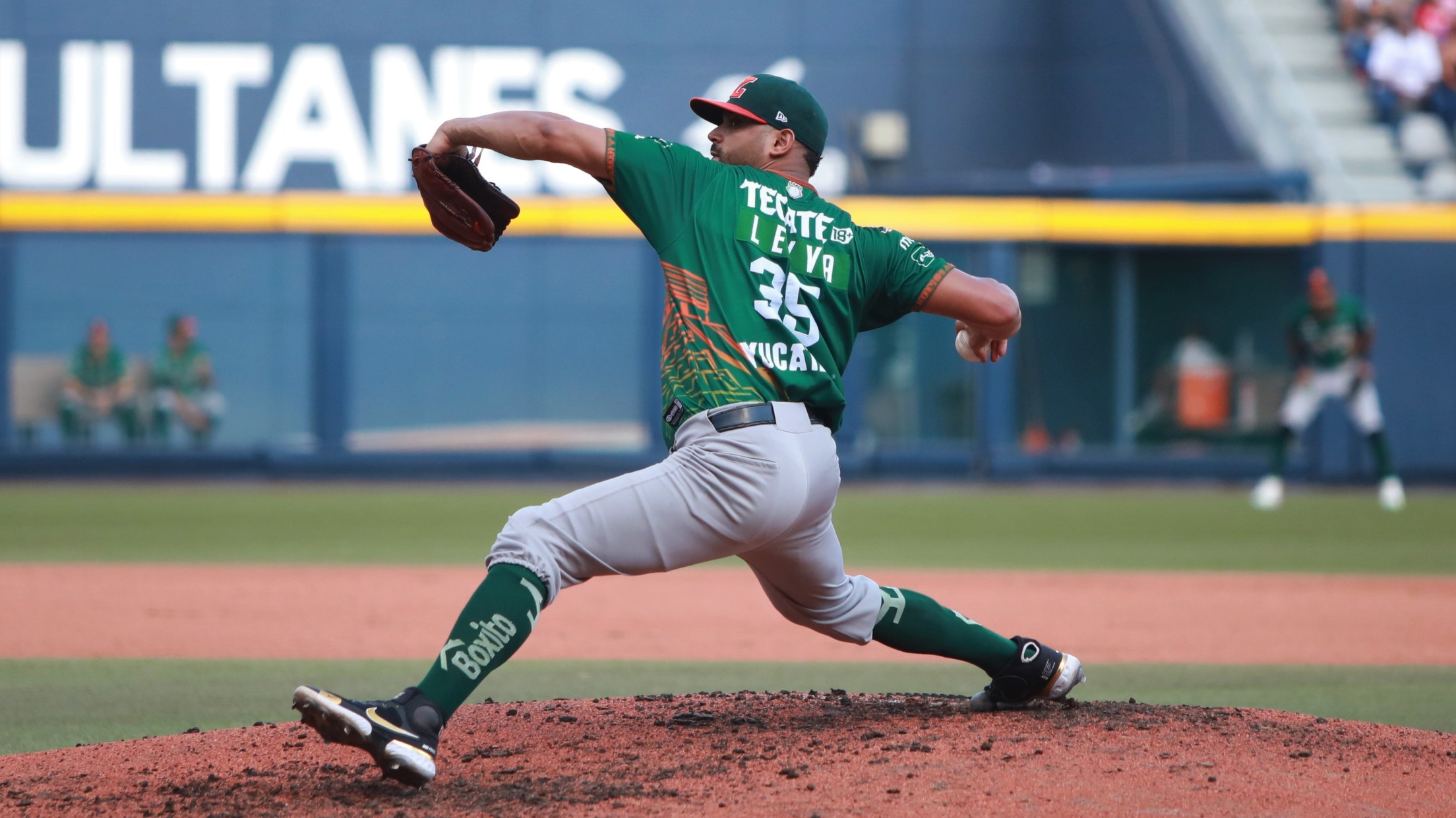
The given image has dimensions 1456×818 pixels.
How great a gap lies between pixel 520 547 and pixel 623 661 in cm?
253

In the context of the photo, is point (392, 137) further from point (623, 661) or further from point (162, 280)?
point (623, 661)

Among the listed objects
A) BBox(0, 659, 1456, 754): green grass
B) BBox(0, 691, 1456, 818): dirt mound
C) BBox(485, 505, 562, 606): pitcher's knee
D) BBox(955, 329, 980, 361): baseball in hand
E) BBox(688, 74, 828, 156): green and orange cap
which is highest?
BBox(688, 74, 828, 156): green and orange cap

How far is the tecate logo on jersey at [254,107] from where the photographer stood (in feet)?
60.1

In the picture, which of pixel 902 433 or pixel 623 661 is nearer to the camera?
pixel 623 661

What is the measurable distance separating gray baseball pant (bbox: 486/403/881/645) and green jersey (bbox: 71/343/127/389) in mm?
13114

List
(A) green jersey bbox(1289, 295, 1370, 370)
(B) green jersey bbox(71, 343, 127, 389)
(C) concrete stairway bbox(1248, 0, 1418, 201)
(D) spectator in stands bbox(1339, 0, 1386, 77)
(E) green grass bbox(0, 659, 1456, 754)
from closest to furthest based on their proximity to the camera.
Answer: (E) green grass bbox(0, 659, 1456, 754) → (A) green jersey bbox(1289, 295, 1370, 370) → (B) green jersey bbox(71, 343, 127, 389) → (C) concrete stairway bbox(1248, 0, 1418, 201) → (D) spectator in stands bbox(1339, 0, 1386, 77)

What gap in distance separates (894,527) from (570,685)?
21.4 feet

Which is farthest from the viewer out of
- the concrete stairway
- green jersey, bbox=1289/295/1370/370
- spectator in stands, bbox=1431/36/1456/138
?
spectator in stands, bbox=1431/36/1456/138

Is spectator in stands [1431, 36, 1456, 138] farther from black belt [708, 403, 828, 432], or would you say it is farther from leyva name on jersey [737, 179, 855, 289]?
black belt [708, 403, 828, 432]

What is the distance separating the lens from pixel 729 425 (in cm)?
310

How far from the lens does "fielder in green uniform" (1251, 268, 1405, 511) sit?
488 inches

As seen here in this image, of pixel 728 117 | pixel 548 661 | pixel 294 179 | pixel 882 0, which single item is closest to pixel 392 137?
pixel 294 179

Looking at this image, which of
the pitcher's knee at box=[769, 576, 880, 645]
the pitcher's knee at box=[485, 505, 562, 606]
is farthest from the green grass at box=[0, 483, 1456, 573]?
the pitcher's knee at box=[485, 505, 562, 606]

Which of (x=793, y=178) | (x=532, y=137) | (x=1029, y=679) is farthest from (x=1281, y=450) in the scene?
(x=532, y=137)
